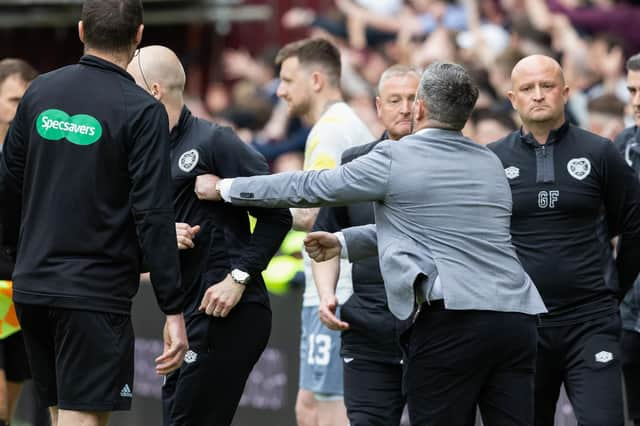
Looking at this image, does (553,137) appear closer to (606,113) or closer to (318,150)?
(318,150)

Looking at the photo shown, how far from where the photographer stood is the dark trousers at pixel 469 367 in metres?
5.05

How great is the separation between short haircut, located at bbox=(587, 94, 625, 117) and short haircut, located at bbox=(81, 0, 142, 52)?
4.86 m

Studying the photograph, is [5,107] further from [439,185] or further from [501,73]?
[501,73]

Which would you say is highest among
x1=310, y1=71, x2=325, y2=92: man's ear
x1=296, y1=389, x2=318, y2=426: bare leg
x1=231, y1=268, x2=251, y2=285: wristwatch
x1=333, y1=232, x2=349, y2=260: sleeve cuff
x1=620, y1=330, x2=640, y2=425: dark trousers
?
x1=310, y1=71, x2=325, y2=92: man's ear

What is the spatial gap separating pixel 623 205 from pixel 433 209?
1767 mm

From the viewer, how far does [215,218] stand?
5.73m

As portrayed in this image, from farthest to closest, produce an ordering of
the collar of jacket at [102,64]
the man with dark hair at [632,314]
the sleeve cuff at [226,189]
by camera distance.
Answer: the man with dark hair at [632,314]
the sleeve cuff at [226,189]
the collar of jacket at [102,64]

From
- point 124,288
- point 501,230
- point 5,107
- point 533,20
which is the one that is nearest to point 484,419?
point 501,230

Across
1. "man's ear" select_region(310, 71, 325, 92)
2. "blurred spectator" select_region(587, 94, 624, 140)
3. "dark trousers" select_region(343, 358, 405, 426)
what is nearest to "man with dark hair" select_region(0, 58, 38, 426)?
"man's ear" select_region(310, 71, 325, 92)

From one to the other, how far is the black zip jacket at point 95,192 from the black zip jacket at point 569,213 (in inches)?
83.1

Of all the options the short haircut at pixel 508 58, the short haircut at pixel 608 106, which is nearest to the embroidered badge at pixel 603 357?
the short haircut at pixel 608 106

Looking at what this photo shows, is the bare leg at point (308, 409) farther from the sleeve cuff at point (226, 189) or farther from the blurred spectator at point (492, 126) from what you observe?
the sleeve cuff at point (226, 189)

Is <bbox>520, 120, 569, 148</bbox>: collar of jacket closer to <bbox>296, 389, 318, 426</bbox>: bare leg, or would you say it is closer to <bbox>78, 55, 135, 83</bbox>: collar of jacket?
<bbox>296, 389, 318, 426</bbox>: bare leg

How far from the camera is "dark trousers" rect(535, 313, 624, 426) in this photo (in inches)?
243
